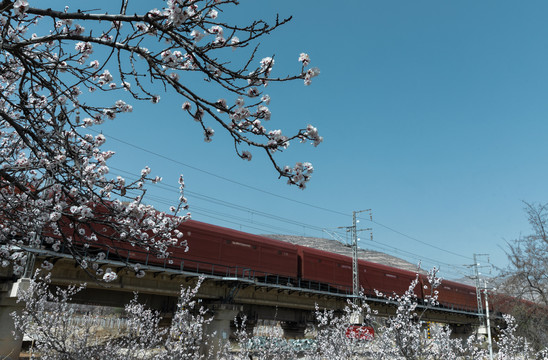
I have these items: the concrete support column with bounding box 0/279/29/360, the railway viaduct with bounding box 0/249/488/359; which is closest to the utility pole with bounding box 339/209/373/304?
the railway viaduct with bounding box 0/249/488/359

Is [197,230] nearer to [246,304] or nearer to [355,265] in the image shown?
[246,304]

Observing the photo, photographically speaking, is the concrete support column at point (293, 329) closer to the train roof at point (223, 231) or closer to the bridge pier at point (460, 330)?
the train roof at point (223, 231)

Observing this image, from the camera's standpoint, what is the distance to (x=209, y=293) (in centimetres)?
2295

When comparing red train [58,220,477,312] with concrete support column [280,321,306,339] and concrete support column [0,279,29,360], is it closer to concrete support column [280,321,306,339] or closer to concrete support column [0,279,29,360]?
concrete support column [0,279,29,360]

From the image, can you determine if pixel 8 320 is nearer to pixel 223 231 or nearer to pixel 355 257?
pixel 223 231

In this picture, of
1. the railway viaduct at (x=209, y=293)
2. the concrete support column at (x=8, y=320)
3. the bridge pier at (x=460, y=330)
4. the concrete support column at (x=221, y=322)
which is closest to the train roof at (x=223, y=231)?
the railway viaduct at (x=209, y=293)

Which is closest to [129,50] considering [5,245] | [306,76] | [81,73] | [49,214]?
[81,73]

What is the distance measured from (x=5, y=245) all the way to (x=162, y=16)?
16.6 ft

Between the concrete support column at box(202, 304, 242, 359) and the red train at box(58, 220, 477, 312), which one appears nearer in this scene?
the red train at box(58, 220, 477, 312)

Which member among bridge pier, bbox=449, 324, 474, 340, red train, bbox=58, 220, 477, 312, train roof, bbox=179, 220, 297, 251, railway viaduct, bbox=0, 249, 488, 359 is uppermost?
train roof, bbox=179, 220, 297, 251

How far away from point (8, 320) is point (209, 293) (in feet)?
33.3

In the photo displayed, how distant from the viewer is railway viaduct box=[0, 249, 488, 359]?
15.5m

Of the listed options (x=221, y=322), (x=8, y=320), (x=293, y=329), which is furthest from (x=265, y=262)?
(x=8, y=320)

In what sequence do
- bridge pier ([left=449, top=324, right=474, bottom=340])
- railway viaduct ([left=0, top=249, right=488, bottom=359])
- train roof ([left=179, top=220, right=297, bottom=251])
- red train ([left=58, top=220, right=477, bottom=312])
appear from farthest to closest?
bridge pier ([left=449, top=324, right=474, bottom=340])
red train ([left=58, top=220, right=477, bottom=312])
train roof ([left=179, top=220, right=297, bottom=251])
railway viaduct ([left=0, top=249, right=488, bottom=359])
